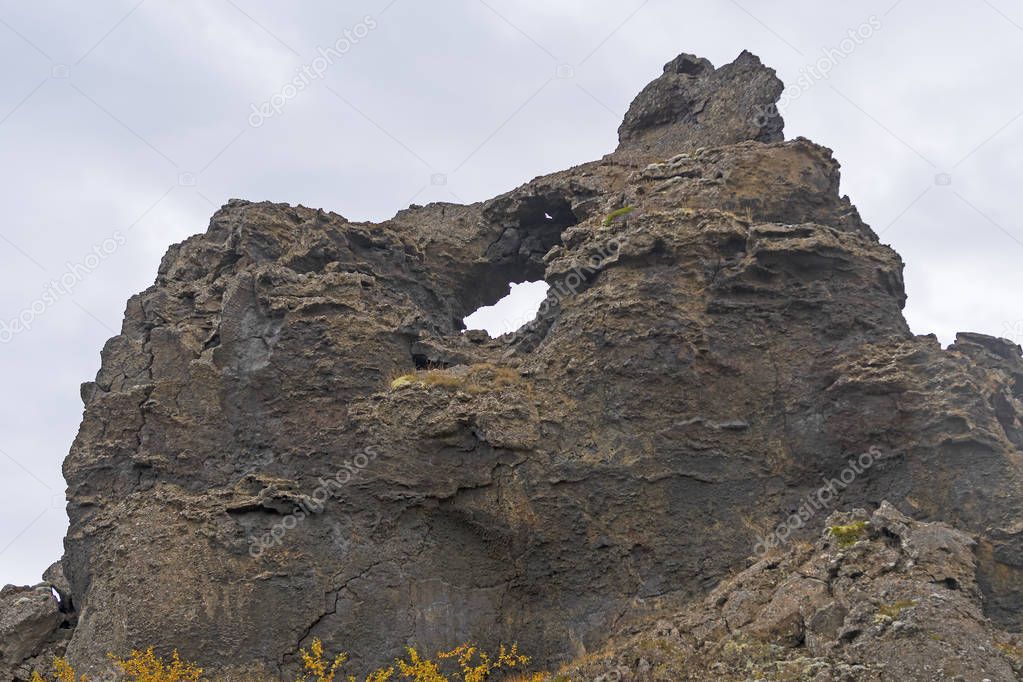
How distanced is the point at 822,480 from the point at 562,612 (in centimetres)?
616

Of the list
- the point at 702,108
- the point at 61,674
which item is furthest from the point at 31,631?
the point at 702,108

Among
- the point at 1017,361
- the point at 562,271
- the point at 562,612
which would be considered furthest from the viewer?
the point at 1017,361

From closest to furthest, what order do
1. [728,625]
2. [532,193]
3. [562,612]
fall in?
[728,625] → [562,612] → [532,193]

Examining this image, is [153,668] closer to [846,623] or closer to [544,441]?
[544,441]

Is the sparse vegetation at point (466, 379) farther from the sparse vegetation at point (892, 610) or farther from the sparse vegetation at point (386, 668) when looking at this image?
the sparse vegetation at point (892, 610)

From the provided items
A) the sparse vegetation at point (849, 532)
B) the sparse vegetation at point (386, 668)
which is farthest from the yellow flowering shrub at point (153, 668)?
the sparse vegetation at point (849, 532)

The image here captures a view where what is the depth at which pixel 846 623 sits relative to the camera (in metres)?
16.3

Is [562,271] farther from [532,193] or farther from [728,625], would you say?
[728,625]

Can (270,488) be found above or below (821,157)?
below

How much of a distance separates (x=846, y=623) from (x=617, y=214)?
496 inches

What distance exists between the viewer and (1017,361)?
32719 millimetres

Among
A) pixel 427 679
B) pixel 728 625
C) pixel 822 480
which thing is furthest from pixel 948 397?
pixel 427 679

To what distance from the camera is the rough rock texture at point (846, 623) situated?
1540 cm

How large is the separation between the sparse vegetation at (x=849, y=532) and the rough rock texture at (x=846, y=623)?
3 cm
